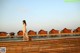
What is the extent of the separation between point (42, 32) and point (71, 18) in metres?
2.00

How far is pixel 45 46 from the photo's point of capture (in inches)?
303

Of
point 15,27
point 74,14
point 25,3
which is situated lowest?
point 15,27

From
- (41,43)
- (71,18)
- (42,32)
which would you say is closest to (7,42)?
(41,43)

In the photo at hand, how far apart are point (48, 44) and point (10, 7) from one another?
3.60 meters

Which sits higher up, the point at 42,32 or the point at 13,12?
the point at 13,12

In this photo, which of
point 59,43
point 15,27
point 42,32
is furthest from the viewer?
point 15,27

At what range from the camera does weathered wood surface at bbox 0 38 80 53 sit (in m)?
7.66

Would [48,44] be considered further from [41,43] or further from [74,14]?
[74,14]

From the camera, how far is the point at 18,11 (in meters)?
10.2

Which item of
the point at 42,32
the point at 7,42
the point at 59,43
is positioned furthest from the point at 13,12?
the point at 59,43

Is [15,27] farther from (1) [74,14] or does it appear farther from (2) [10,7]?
(1) [74,14]

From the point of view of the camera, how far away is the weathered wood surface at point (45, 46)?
7.66 meters

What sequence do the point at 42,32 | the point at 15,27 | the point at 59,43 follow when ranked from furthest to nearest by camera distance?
the point at 15,27
the point at 42,32
the point at 59,43

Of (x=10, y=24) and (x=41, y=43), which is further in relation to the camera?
(x=10, y=24)
